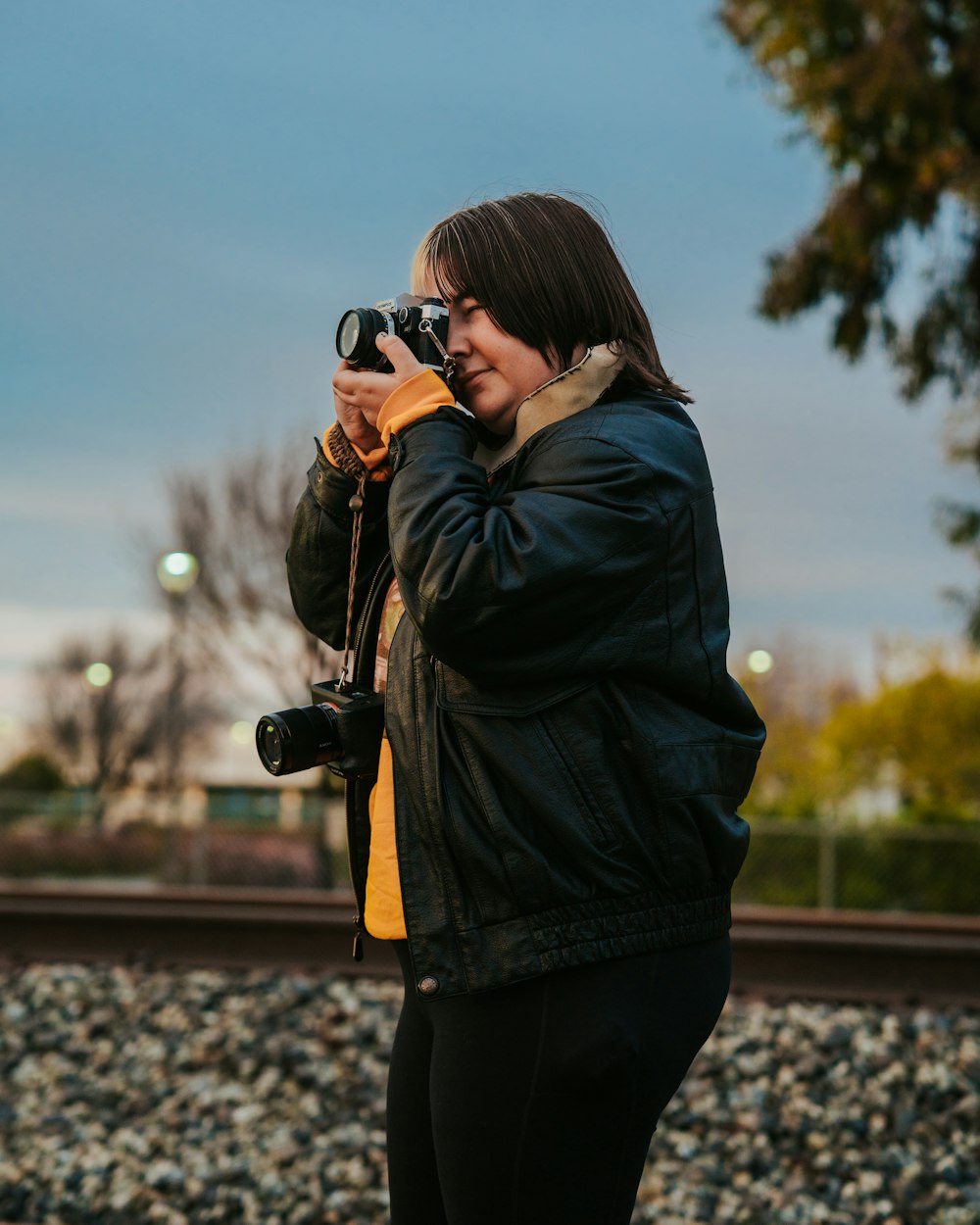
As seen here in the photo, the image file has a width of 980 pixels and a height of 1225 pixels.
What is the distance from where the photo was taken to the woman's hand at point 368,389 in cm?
155

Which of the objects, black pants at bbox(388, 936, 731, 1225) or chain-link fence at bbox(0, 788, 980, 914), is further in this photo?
chain-link fence at bbox(0, 788, 980, 914)

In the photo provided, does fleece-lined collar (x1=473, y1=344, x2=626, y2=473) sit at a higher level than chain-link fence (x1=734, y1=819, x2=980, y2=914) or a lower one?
higher

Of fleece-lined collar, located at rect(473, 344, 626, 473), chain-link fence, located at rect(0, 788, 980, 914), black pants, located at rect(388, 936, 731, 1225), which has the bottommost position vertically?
chain-link fence, located at rect(0, 788, 980, 914)

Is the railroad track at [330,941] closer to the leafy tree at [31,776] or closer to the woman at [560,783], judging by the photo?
the woman at [560,783]

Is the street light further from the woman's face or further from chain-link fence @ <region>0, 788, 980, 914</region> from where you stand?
the woman's face

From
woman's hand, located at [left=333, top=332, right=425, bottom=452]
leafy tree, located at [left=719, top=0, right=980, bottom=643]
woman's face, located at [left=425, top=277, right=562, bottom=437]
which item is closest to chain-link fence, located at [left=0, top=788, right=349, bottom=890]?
leafy tree, located at [left=719, top=0, right=980, bottom=643]

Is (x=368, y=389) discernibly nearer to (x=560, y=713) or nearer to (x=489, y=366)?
(x=489, y=366)

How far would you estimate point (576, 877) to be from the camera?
138 centimetres

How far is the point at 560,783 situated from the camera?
1.37 meters

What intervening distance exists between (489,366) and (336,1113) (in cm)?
277

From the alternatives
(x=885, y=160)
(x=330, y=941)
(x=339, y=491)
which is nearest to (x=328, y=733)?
(x=339, y=491)

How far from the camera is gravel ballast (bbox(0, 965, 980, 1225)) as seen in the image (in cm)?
314

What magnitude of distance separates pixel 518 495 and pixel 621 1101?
712 mm

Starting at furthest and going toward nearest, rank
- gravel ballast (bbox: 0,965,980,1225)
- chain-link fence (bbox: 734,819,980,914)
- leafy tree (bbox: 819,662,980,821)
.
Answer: leafy tree (bbox: 819,662,980,821) < chain-link fence (bbox: 734,819,980,914) < gravel ballast (bbox: 0,965,980,1225)
